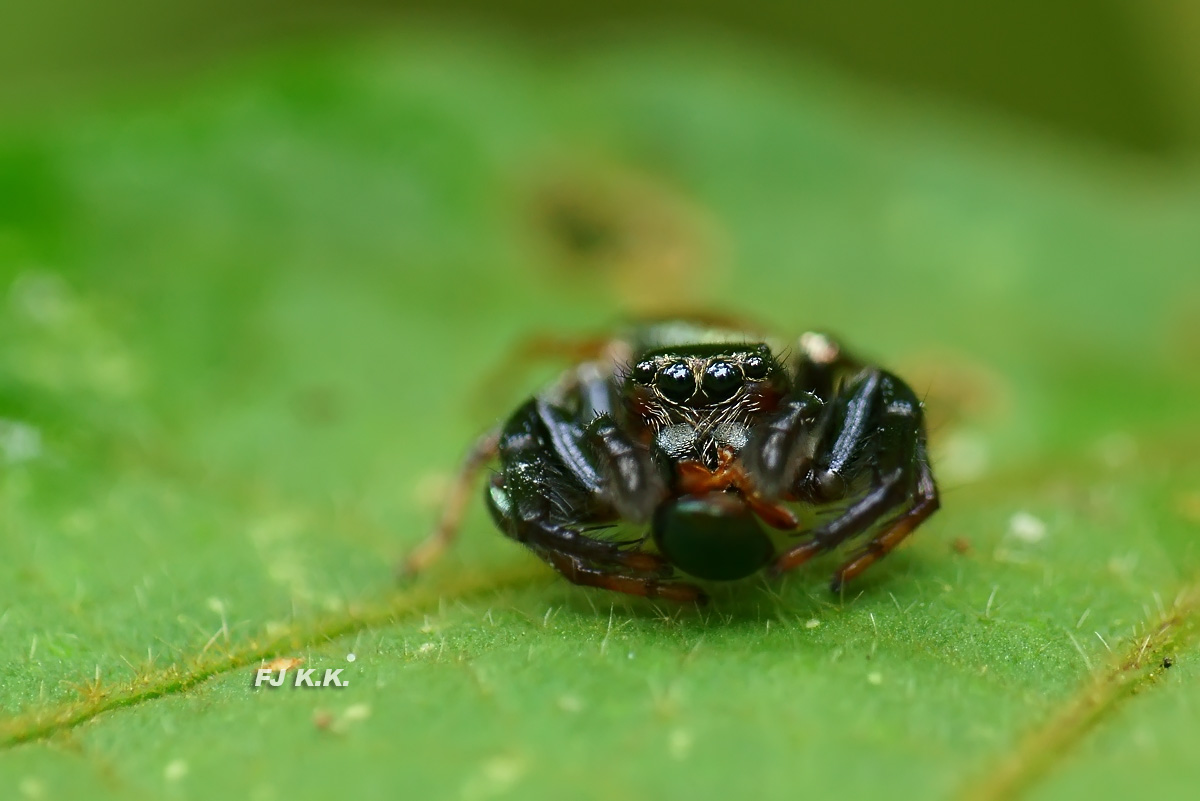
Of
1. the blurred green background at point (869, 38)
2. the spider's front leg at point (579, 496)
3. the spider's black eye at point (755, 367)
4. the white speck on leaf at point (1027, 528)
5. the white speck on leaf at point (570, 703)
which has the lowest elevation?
the white speck on leaf at point (570, 703)

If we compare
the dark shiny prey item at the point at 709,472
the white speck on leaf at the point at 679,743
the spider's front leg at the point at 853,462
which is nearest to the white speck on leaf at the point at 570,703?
the white speck on leaf at the point at 679,743

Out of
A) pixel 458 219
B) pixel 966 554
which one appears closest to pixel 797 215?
pixel 458 219

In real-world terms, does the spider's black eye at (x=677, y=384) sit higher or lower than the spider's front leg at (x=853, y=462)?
higher

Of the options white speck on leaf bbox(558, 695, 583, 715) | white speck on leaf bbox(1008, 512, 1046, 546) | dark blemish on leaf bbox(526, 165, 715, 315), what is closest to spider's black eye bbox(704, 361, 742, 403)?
white speck on leaf bbox(558, 695, 583, 715)

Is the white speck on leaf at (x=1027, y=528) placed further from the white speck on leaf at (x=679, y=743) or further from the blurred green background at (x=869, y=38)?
the blurred green background at (x=869, y=38)

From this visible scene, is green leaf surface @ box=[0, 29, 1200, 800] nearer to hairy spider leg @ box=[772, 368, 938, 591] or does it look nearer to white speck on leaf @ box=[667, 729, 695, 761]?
white speck on leaf @ box=[667, 729, 695, 761]

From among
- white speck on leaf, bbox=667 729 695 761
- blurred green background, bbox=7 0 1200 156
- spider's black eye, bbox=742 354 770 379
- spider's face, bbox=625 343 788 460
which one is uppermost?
blurred green background, bbox=7 0 1200 156
